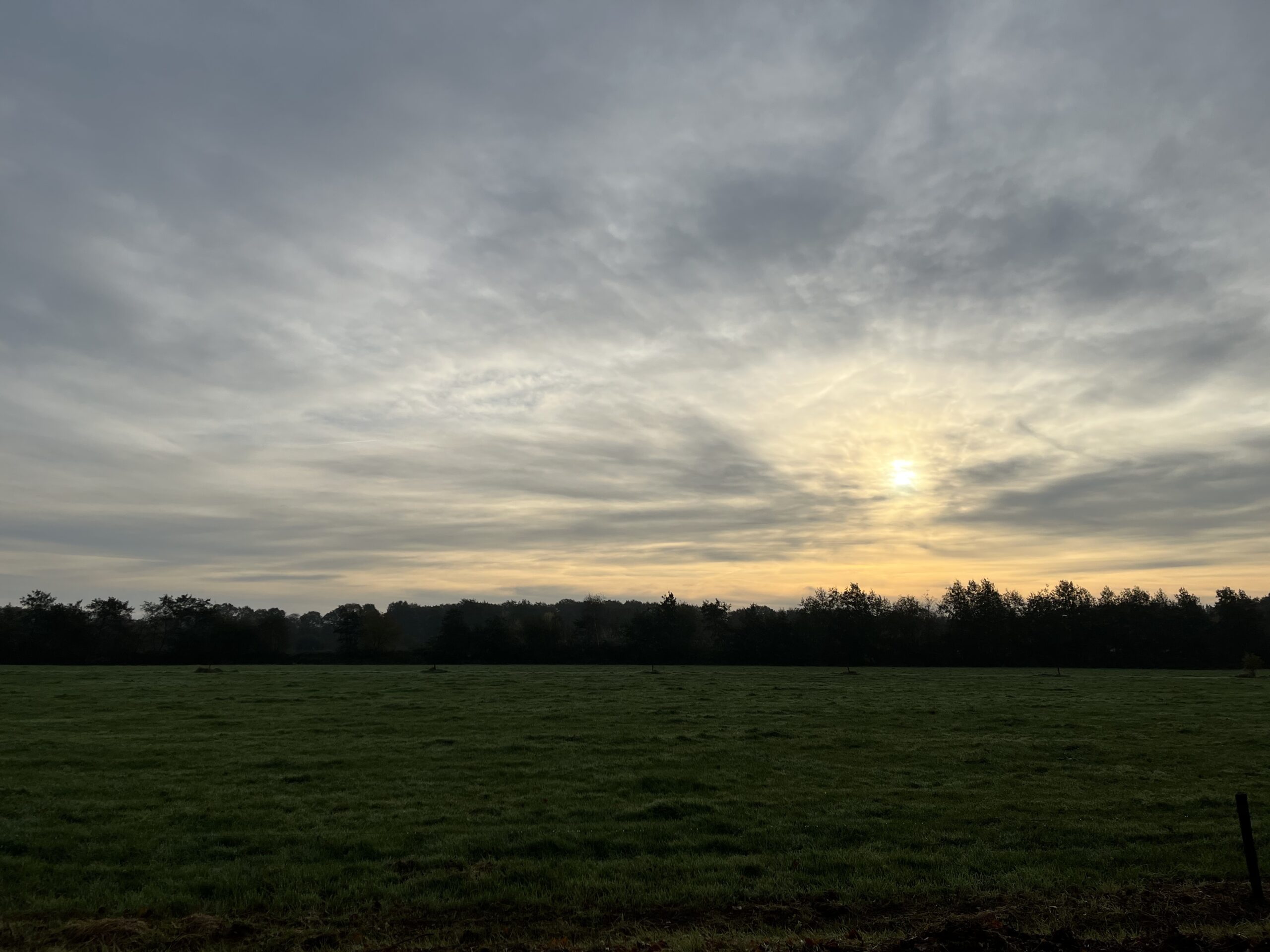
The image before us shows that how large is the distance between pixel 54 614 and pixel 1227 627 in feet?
546

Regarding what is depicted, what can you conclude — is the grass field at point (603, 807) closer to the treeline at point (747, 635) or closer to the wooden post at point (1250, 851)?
the wooden post at point (1250, 851)

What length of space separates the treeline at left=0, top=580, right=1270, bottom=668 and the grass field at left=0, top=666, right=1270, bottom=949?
262 ft

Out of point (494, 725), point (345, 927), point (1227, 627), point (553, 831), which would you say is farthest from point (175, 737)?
point (1227, 627)

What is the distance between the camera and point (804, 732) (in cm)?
2923

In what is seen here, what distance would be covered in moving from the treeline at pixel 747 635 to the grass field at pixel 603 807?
3141 inches

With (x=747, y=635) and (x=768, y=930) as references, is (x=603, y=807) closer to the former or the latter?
(x=768, y=930)

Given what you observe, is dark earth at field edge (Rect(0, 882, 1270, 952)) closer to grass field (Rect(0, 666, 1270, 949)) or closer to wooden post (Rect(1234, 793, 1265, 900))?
wooden post (Rect(1234, 793, 1265, 900))

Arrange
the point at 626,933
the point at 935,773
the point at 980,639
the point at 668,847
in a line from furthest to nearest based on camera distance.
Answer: the point at 980,639
the point at 935,773
the point at 668,847
the point at 626,933

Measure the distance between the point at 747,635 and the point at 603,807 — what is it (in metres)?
105

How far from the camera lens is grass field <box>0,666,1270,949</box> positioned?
1240cm

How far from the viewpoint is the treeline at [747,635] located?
107 m

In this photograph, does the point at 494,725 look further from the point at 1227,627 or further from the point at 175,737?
the point at 1227,627

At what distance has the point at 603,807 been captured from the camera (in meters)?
17.4

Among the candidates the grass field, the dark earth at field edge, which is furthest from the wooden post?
the grass field
